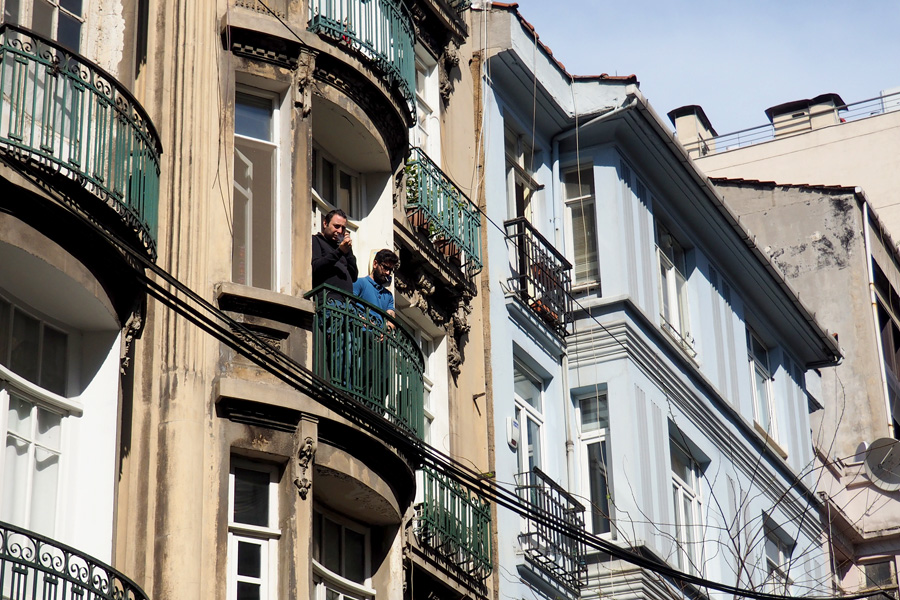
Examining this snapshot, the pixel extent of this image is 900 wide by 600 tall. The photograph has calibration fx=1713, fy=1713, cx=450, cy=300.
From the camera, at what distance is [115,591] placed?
43.6 ft

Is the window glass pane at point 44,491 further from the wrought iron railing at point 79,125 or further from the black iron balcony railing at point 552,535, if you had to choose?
the black iron balcony railing at point 552,535

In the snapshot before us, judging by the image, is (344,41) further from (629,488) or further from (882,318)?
(882,318)

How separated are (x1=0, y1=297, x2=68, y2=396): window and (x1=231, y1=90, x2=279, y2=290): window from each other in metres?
2.57

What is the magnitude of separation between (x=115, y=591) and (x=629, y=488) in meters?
12.1

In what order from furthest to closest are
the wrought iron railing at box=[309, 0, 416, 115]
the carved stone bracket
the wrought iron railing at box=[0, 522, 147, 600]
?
1. the wrought iron railing at box=[309, 0, 416, 115]
2. the carved stone bracket
3. the wrought iron railing at box=[0, 522, 147, 600]

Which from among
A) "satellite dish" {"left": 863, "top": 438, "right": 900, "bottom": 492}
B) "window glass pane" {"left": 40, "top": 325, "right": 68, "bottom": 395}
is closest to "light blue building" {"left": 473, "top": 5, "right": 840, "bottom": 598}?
"satellite dish" {"left": 863, "top": 438, "right": 900, "bottom": 492}

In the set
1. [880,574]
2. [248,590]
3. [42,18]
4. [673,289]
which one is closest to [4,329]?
[42,18]

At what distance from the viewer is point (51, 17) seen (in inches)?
603

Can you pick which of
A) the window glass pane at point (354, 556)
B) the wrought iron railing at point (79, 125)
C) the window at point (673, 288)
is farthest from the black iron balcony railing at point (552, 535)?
the wrought iron railing at point (79, 125)

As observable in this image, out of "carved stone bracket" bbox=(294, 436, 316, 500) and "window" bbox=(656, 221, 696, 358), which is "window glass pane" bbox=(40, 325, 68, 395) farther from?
"window" bbox=(656, 221, 696, 358)

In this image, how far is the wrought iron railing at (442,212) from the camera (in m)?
21.5

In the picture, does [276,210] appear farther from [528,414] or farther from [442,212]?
[528,414]

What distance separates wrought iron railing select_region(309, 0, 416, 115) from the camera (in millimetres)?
17859

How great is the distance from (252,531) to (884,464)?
23.7m
